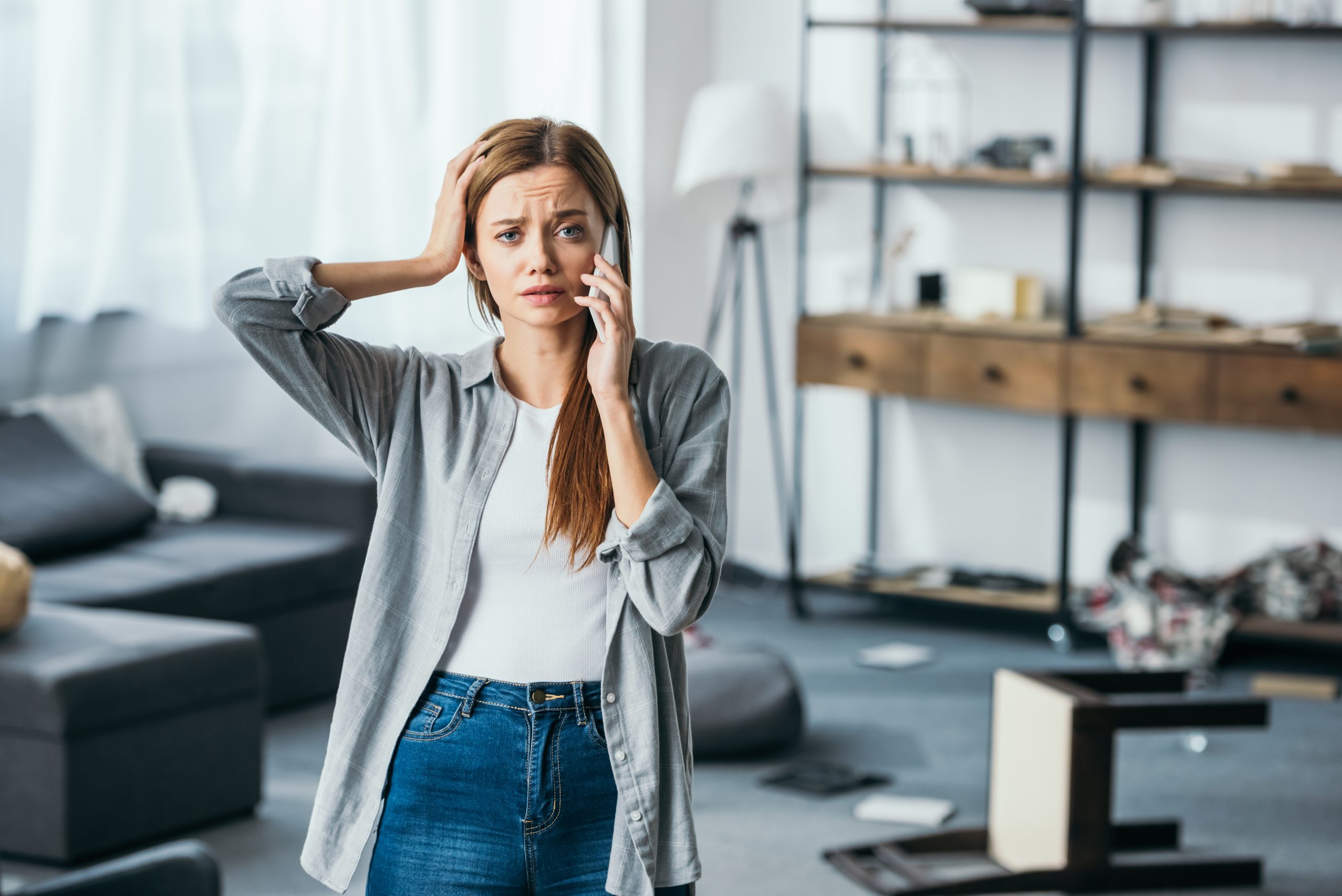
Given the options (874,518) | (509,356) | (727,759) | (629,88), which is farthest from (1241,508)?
(509,356)

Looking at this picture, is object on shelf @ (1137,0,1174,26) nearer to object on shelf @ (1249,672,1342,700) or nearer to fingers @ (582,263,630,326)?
object on shelf @ (1249,672,1342,700)

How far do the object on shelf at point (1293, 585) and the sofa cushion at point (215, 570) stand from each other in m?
2.46

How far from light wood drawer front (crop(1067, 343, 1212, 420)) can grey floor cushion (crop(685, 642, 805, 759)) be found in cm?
133

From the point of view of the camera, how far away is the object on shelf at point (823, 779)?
359 cm

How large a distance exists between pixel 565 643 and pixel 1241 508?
398cm

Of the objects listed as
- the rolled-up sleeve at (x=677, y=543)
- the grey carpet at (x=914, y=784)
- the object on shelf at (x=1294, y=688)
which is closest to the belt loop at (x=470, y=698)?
the rolled-up sleeve at (x=677, y=543)

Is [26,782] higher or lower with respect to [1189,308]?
lower

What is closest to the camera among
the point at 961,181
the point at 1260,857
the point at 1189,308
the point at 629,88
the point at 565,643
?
the point at 565,643

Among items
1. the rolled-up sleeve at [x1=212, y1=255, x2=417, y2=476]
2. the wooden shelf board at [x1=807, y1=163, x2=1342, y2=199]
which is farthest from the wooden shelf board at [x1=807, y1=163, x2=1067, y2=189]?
the rolled-up sleeve at [x1=212, y1=255, x2=417, y2=476]

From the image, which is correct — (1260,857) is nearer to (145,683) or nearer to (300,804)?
(300,804)

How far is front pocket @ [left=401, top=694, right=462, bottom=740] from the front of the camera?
1.38 m

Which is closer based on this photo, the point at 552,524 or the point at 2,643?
the point at 552,524

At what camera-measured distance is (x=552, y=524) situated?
4.50 feet

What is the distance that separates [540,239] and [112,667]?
208 cm
